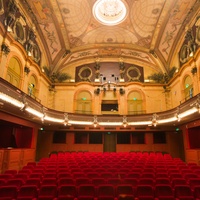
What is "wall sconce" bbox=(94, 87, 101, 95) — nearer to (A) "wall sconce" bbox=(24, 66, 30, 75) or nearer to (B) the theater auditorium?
(B) the theater auditorium

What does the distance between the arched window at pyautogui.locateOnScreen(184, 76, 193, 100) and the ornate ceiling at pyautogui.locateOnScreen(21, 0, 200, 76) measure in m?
3.56

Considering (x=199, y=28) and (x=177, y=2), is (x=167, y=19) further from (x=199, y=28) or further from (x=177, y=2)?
(x=199, y=28)

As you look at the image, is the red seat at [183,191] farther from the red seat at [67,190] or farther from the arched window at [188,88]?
the arched window at [188,88]

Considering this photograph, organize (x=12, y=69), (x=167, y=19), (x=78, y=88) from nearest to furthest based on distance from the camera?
1. (x=12, y=69)
2. (x=167, y=19)
3. (x=78, y=88)

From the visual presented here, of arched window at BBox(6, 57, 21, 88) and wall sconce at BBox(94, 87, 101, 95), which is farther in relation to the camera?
wall sconce at BBox(94, 87, 101, 95)

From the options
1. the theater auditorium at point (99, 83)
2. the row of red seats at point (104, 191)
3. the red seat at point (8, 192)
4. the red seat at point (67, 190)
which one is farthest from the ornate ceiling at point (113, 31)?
the red seat at point (67, 190)

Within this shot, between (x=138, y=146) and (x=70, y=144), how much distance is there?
7.07 metres

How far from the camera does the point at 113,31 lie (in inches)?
664

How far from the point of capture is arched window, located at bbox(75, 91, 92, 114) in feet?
62.4

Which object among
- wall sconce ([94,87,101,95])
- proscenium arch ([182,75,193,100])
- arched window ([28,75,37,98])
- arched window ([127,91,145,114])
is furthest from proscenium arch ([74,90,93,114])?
proscenium arch ([182,75,193,100])

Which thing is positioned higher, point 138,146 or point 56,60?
point 56,60

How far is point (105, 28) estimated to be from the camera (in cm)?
1648

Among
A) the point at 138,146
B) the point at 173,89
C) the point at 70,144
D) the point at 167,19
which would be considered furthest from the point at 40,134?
the point at 167,19

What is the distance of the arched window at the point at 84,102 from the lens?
19034mm
